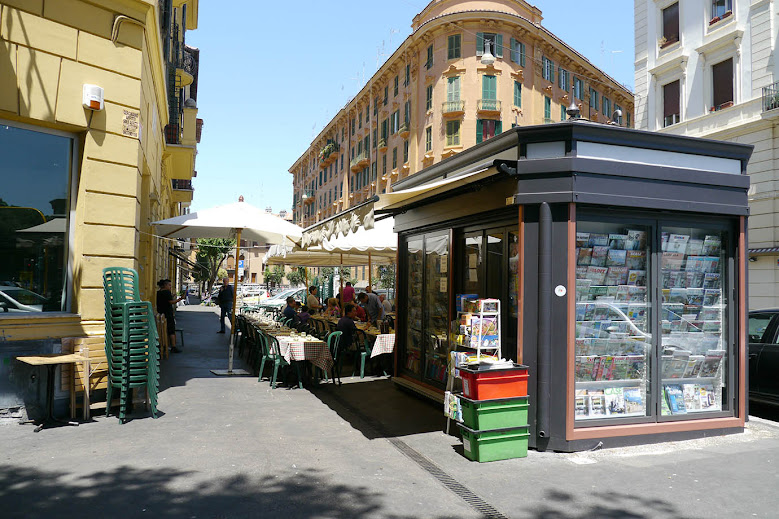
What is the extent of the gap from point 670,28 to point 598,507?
2369 centimetres

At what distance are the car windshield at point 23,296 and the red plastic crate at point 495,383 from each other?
17.1ft

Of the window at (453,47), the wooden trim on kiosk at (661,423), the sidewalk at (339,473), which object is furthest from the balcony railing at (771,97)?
the window at (453,47)

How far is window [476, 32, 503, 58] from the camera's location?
34125 millimetres

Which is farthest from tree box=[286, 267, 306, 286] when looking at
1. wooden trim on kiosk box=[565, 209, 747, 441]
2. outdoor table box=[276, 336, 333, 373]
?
wooden trim on kiosk box=[565, 209, 747, 441]

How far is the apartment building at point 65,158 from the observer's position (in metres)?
6.61

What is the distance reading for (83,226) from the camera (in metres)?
7.12

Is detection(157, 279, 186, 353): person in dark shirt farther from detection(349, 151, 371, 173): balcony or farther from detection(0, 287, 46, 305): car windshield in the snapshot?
detection(349, 151, 371, 173): balcony

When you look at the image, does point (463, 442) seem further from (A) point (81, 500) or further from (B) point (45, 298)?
(B) point (45, 298)

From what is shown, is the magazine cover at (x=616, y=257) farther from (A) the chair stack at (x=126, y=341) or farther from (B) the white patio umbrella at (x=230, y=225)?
(B) the white patio umbrella at (x=230, y=225)

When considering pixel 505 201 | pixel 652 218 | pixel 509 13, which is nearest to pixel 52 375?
pixel 505 201

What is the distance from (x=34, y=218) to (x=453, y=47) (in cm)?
3156

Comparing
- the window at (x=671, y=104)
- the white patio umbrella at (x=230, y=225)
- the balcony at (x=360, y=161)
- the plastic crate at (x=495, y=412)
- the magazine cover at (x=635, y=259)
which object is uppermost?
the balcony at (x=360, y=161)

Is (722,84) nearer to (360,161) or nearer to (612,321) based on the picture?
(612,321)

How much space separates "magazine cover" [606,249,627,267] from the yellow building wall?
5.94 metres
